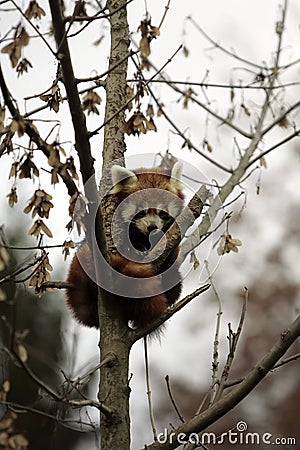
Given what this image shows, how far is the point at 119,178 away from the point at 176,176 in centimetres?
63

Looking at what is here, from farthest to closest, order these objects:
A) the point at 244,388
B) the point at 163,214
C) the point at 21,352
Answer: the point at 163,214 < the point at 244,388 < the point at 21,352

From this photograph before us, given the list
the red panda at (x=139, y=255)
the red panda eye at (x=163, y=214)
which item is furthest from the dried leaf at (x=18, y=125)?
the red panda eye at (x=163, y=214)

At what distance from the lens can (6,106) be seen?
2188mm

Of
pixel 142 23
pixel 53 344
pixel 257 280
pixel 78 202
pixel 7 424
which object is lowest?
pixel 7 424

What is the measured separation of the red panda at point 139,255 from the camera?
277 centimetres

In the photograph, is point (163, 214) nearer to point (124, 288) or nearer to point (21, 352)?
point (124, 288)

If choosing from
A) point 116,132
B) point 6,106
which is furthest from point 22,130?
point 116,132

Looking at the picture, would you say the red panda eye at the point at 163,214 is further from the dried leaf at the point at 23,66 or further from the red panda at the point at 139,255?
the dried leaf at the point at 23,66

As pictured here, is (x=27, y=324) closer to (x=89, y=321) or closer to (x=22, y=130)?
(x=89, y=321)

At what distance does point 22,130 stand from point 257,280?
10.6 m

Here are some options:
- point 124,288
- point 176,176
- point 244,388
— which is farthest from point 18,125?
point 176,176

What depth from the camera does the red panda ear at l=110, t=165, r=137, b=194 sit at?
341cm

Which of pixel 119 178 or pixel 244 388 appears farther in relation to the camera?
pixel 119 178

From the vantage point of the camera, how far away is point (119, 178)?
11.5ft
